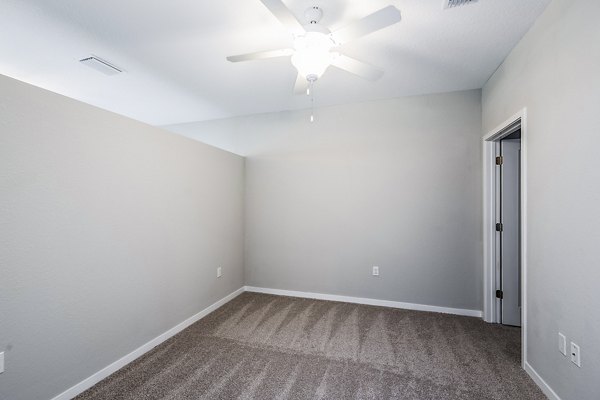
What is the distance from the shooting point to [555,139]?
5.57 ft

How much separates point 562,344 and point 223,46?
3122 mm

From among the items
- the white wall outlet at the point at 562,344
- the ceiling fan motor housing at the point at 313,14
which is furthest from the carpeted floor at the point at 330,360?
the ceiling fan motor housing at the point at 313,14

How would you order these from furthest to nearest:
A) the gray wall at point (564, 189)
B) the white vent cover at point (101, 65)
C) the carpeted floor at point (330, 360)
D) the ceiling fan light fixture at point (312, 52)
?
the white vent cover at point (101, 65) < the carpeted floor at point (330, 360) < the ceiling fan light fixture at point (312, 52) < the gray wall at point (564, 189)

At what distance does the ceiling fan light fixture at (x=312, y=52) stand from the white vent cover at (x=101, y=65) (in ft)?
6.32

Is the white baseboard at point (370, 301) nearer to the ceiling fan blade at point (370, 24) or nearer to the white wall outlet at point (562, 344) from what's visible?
the white wall outlet at point (562, 344)

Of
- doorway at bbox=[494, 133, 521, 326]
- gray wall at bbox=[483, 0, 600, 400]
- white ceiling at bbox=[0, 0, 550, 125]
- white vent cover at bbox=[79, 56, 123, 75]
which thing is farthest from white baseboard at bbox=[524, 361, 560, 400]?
white vent cover at bbox=[79, 56, 123, 75]

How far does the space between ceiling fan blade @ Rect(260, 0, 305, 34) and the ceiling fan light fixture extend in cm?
6

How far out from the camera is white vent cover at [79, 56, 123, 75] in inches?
92.8

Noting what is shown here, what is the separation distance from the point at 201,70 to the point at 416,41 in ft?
6.28

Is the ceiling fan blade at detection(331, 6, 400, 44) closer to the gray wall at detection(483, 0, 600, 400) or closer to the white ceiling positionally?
the white ceiling

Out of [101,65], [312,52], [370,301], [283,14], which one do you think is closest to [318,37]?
[312,52]

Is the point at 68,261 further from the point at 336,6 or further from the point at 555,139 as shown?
the point at 555,139

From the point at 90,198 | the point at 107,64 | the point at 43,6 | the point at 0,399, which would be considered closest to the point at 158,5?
the point at 43,6

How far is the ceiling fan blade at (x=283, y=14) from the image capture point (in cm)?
130
